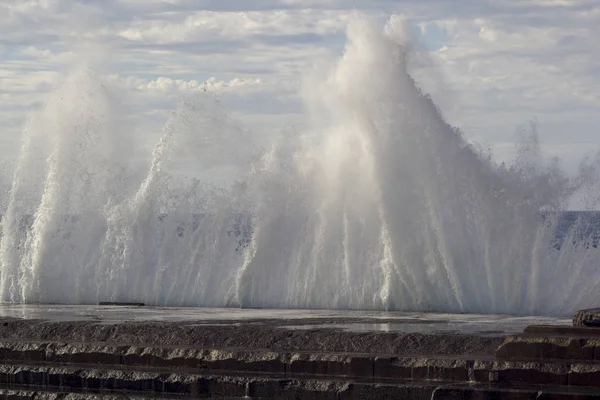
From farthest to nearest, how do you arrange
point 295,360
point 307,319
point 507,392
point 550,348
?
point 307,319 < point 295,360 < point 550,348 < point 507,392

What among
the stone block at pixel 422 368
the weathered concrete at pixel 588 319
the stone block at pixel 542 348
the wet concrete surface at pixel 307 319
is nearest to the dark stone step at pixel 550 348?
the stone block at pixel 542 348

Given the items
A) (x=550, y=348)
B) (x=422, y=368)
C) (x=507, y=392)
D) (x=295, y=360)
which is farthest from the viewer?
Answer: (x=295, y=360)

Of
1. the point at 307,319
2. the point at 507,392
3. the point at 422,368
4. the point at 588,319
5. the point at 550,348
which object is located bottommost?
the point at 507,392

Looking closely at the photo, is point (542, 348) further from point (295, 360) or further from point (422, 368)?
point (295, 360)

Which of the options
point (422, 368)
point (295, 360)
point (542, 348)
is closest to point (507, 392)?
point (542, 348)

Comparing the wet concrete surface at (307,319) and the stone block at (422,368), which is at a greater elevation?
the wet concrete surface at (307,319)

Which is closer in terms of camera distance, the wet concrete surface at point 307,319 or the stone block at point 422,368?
the stone block at point 422,368

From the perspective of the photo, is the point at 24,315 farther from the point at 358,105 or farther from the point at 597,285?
the point at 597,285

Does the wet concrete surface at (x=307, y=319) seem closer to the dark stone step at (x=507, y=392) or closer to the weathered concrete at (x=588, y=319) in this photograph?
the weathered concrete at (x=588, y=319)

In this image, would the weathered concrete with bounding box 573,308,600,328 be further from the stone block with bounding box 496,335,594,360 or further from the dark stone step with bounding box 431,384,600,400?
the dark stone step with bounding box 431,384,600,400

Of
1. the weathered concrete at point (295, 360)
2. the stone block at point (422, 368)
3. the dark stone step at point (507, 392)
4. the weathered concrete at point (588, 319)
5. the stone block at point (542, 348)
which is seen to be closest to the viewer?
the dark stone step at point (507, 392)

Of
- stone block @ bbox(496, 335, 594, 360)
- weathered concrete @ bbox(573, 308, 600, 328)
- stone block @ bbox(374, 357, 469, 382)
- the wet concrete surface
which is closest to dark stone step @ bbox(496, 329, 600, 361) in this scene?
stone block @ bbox(496, 335, 594, 360)

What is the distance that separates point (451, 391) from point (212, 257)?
1354cm

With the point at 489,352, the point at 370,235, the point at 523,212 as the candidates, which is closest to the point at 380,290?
the point at 370,235
